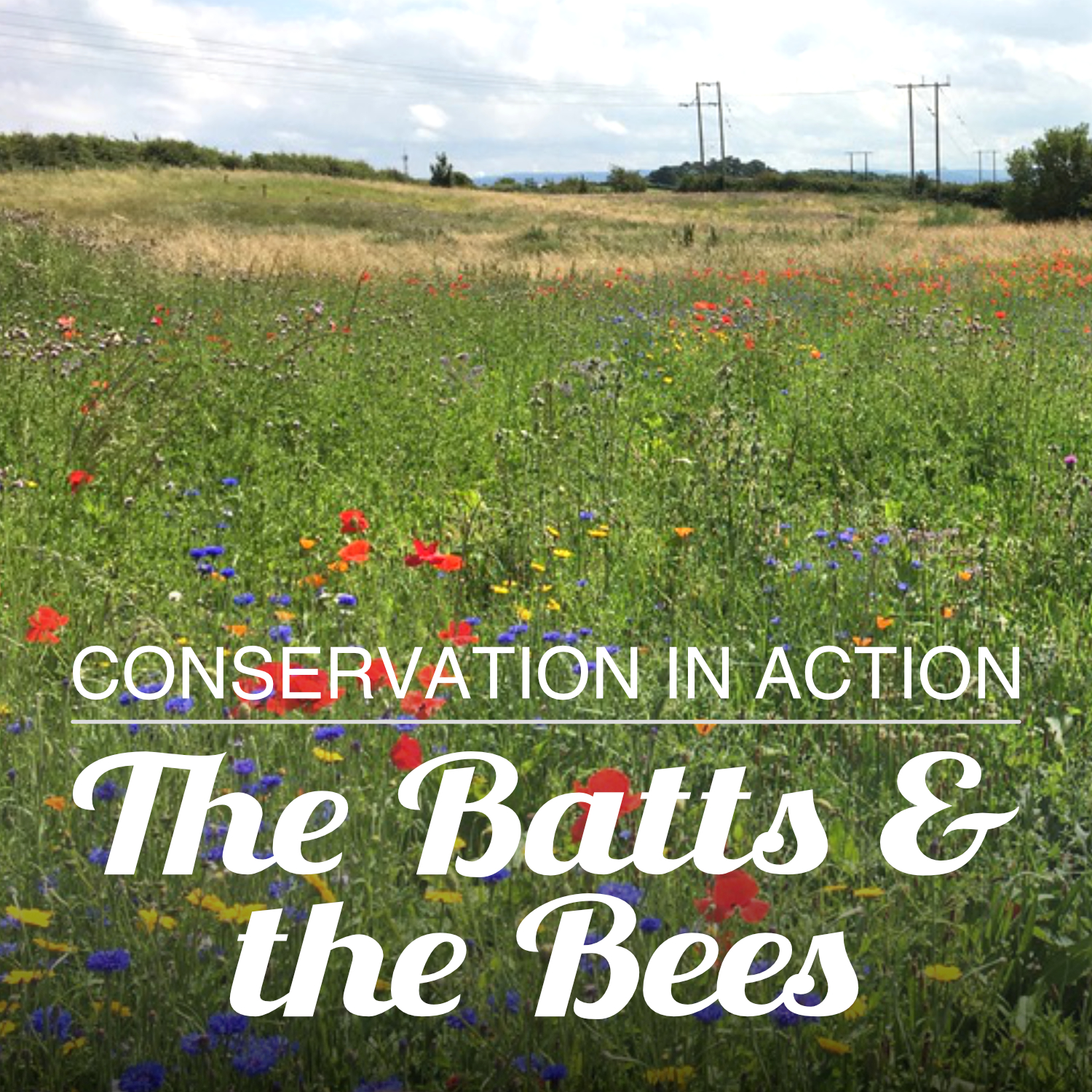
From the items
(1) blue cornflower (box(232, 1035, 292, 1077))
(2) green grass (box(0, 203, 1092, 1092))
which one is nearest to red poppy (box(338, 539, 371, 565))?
(2) green grass (box(0, 203, 1092, 1092))

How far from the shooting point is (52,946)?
188 centimetres

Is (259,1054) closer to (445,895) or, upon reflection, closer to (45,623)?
(445,895)

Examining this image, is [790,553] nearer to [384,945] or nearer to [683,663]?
[683,663]

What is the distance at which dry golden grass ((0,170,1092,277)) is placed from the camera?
54.3 ft

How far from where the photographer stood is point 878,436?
242 inches

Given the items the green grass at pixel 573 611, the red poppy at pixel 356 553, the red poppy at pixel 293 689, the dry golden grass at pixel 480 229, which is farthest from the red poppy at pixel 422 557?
the dry golden grass at pixel 480 229

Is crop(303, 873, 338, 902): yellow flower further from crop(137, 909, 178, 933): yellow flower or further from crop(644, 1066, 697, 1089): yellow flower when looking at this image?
crop(644, 1066, 697, 1089): yellow flower

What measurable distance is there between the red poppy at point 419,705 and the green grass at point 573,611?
9cm

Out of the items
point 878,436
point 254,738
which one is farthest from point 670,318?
point 254,738

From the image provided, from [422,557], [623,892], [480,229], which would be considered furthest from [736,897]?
[480,229]

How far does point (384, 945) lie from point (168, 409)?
454 cm

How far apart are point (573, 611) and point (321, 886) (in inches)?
76.3

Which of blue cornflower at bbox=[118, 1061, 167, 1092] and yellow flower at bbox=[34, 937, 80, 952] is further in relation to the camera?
yellow flower at bbox=[34, 937, 80, 952]

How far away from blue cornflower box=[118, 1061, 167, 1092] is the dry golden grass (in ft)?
34.6
